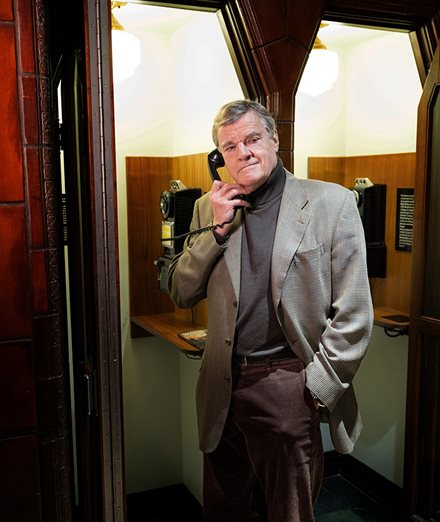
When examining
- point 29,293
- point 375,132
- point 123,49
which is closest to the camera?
point 29,293

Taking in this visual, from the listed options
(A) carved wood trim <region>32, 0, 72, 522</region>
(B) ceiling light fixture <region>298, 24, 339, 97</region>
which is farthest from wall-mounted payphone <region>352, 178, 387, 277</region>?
(A) carved wood trim <region>32, 0, 72, 522</region>

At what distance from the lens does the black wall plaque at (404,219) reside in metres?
3.09

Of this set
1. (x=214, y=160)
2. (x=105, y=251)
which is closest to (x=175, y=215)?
(x=214, y=160)

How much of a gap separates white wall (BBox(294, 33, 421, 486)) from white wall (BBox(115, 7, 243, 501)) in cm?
61

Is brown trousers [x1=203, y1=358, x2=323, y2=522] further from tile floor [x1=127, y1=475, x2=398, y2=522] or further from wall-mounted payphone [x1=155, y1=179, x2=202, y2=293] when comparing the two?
tile floor [x1=127, y1=475, x2=398, y2=522]

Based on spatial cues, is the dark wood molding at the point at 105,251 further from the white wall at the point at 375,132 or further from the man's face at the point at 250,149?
the white wall at the point at 375,132

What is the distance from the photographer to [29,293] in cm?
171

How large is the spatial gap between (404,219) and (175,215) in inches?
47.7

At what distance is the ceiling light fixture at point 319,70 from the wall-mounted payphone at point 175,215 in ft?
2.81

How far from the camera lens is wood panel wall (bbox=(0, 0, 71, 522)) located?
5.30ft

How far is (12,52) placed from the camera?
5.25ft

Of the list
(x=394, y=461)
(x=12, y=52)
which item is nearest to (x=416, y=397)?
(x=394, y=461)

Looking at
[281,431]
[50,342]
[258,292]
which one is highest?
[258,292]

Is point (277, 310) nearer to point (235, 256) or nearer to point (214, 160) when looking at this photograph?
point (235, 256)
